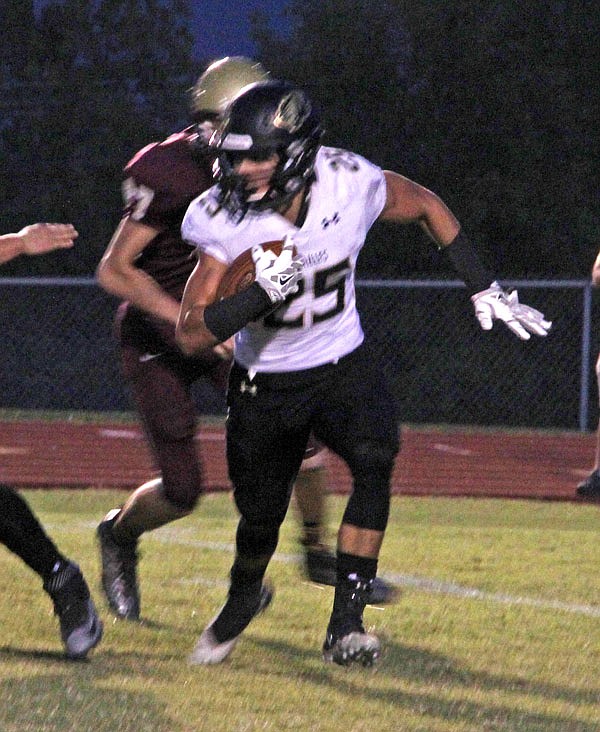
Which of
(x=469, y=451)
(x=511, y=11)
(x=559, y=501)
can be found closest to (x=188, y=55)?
(x=511, y=11)

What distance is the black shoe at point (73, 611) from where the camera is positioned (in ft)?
15.0

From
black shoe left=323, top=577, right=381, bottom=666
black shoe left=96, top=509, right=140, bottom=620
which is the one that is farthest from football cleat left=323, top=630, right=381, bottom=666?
black shoe left=96, top=509, right=140, bottom=620

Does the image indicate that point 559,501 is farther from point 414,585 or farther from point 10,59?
point 10,59

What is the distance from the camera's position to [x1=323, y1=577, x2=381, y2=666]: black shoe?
4.36 metres

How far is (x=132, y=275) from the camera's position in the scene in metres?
5.21

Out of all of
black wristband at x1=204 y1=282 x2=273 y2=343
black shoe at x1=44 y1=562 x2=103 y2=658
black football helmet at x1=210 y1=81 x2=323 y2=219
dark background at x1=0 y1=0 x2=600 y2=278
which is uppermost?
black football helmet at x1=210 y1=81 x2=323 y2=219

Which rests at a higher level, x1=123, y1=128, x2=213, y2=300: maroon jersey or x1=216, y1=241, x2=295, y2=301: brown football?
x1=216, y1=241, x2=295, y2=301: brown football

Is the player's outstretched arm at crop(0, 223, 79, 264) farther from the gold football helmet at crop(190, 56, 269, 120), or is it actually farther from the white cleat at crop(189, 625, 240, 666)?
the white cleat at crop(189, 625, 240, 666)

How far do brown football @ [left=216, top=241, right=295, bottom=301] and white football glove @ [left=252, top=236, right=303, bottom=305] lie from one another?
0.06 meters

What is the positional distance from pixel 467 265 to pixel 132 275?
1.12 meters

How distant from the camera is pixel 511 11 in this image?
2277 cm

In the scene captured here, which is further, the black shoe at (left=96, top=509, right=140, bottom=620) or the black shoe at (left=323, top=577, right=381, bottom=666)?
the black shoe at (left=96, top=509, right=140, bottom=620)

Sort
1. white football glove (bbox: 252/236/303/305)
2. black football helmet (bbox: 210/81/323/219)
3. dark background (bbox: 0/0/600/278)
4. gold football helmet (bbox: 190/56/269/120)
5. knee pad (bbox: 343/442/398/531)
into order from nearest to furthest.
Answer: white football glove (bbox: 252/236/303/305), black football helmet (bbox: 210/81/323/219), knee pad (bbox: 343/442/398/531), gold football helmet (bbox: 190/56/269/120), dark background (bbox: 0/0/600/278)

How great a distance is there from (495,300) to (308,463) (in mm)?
1002
